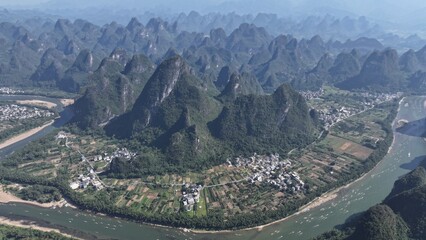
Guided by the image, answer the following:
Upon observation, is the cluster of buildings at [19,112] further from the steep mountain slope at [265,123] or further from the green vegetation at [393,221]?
the green vegetation at [393,221]

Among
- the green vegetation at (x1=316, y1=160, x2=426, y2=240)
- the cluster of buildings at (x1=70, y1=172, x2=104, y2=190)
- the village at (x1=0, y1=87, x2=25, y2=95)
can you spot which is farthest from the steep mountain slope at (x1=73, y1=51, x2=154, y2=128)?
the green vegetation at (x1=316, y1=160, x2=426, y2=240)

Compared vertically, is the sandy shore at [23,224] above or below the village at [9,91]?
below

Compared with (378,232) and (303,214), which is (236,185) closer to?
(303,214)

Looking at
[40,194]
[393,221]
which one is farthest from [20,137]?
[393,221]

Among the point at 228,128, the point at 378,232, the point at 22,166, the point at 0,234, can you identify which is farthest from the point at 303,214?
the point at 22,166

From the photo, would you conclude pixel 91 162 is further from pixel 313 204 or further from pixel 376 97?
pixel 376 97

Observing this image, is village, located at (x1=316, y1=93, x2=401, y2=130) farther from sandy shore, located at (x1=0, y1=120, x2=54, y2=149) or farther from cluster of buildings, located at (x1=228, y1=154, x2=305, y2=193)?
sandy shore, located at (x1=0, y1=120, x2=54, y2=149)

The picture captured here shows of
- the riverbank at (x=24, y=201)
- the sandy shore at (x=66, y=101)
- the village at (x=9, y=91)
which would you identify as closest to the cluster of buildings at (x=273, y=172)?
the riverbank at (x=24, y=201)
